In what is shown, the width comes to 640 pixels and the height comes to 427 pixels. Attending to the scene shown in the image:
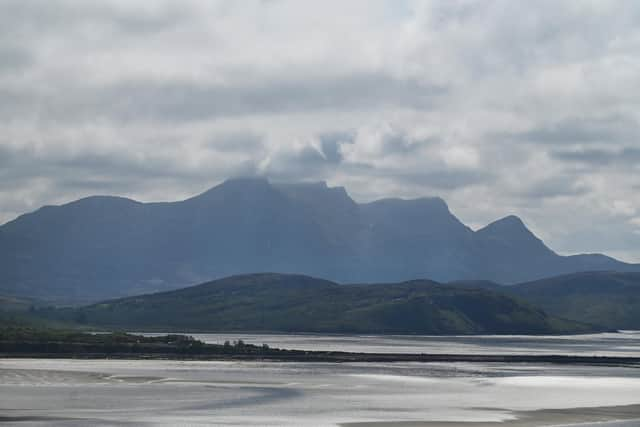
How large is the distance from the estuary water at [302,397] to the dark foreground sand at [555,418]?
12cm

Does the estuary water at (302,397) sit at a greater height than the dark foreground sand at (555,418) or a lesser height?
greater

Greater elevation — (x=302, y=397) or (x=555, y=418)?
(x=302, y=397)

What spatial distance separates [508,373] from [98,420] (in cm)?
10461

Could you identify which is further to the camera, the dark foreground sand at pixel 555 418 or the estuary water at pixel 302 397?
the estuary water at pixel 302 397

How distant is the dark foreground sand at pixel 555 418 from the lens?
11300 centimetres

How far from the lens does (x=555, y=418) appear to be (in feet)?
401

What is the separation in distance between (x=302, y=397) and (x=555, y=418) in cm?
3254

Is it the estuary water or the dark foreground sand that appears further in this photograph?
the estuary water

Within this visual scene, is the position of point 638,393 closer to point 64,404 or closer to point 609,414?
point 609,414

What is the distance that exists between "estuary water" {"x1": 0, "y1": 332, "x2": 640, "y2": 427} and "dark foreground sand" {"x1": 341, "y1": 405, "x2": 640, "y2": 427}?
122 mm

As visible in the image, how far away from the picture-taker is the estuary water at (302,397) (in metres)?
115

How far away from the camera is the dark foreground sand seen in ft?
371

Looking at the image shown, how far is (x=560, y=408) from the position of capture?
134 m

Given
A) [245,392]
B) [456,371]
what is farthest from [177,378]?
[456,371]
